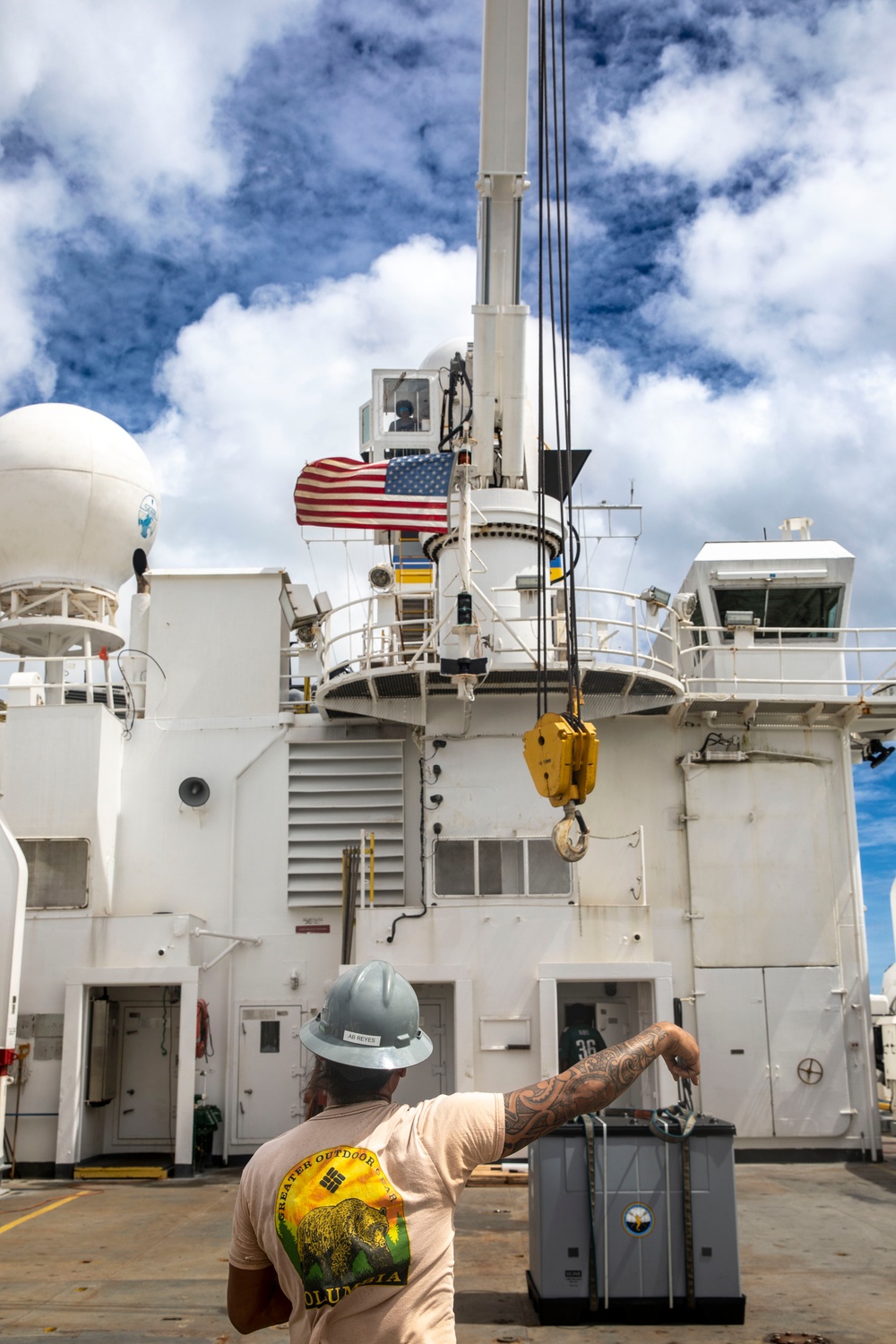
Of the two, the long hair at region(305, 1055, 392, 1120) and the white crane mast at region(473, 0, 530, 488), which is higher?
Answer: the white crane mast at region(473, 0, 530, 488)

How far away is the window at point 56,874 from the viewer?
18.1m

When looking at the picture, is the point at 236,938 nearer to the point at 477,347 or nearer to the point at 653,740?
the point at 653,740

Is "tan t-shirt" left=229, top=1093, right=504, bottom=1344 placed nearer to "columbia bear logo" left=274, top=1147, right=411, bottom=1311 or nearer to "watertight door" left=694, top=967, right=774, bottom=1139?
"columbia bear logo" left=274, top=1147, right=411, bottom=1311

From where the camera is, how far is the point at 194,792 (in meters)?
19.5

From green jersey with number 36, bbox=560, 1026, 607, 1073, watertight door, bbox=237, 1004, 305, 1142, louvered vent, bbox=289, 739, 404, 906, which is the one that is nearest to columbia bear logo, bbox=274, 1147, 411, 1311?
green jersey with number 36, bbox=560, 1026, 607, 1073

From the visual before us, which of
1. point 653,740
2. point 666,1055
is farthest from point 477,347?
point 666,1055

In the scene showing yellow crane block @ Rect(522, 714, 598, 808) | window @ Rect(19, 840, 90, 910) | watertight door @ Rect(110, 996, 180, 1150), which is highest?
yellow crane block @ Rect(522, 714, 598, 808)

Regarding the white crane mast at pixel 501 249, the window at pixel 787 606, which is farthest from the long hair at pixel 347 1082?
the window at pixel 787 606

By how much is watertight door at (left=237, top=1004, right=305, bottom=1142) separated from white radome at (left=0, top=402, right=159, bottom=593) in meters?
9.03

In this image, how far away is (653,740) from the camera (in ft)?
66.3

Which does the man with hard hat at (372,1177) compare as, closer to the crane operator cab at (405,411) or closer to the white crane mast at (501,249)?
the white crane mast at (501,249)

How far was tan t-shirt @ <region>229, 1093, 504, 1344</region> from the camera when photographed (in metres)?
2.92

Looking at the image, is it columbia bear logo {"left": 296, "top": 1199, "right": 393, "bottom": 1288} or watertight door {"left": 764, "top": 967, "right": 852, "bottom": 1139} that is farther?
watertight door {"left": 764, "top": 967, "right": 852, "bottom": 1139}

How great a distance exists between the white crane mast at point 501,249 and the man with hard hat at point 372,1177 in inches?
543
